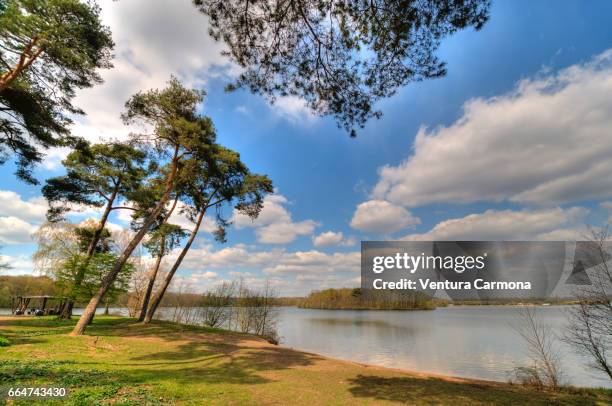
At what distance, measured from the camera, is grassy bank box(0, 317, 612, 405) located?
5.81m

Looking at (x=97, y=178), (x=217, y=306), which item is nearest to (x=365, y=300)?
(x=217, y=306)

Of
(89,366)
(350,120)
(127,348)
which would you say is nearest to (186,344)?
(127,348)

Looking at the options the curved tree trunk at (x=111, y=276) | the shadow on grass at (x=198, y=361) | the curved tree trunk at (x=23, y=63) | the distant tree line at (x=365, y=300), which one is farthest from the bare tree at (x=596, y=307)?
the distant tree line at (x=365, y=300)

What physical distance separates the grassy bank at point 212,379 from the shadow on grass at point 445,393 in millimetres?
23

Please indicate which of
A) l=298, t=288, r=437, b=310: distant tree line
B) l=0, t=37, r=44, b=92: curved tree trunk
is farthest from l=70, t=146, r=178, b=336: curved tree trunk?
l=298, t=288, r=437, b=310: distant tree line

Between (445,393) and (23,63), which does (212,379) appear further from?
(23,63)

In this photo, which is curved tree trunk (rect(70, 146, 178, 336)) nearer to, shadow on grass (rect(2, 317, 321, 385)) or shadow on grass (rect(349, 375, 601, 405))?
shadow on grass (rect(2, 317, 321, 385))

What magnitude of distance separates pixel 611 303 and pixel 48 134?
20344 millimetres

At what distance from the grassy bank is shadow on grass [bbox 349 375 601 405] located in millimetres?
23

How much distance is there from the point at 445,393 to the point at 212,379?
18.9ft

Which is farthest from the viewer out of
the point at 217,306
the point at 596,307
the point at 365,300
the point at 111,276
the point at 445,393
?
the point at 365,300

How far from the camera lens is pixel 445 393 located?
7.43 meters

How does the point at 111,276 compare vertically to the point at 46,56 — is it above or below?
below

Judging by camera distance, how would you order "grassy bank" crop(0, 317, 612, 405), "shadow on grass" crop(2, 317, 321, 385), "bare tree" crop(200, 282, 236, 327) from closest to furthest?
"grassy bank" crop(0, 317, 612, 405) < "shadow on grass" crop(2, 317, 321, 385) < "bare tree" crop(200, 282, 236, 327)
